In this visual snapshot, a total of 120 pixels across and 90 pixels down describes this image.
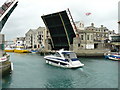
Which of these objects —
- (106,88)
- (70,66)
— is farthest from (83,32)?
(106,88)

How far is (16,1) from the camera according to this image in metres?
30.9

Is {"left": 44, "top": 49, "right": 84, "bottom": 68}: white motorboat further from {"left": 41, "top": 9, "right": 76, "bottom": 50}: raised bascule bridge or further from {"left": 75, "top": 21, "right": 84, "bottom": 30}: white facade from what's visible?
{"left": 75, "top": 21, "right": 84, "bottom": 30}: white facade

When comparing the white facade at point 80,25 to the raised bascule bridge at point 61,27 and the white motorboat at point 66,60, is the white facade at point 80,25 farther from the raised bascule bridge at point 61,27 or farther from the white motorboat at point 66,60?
the white motorboat at point 66,60

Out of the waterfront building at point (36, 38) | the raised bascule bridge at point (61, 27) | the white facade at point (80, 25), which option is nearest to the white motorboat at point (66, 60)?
the raised bascule bridge at point (61, 27)

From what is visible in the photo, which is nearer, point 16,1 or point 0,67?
point 0,67

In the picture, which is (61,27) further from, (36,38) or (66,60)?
(36,38)

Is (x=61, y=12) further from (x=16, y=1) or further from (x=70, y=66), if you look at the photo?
(x=70, y=66)

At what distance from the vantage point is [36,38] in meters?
79.2

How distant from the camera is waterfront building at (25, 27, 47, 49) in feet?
240

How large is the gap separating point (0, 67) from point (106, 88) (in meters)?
11.2

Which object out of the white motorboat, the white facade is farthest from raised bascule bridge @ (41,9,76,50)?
the white motorboat

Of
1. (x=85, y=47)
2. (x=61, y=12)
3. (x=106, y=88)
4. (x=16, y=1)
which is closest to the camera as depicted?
(x=106, y=88)

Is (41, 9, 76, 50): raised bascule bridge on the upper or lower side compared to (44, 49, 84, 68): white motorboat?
upper

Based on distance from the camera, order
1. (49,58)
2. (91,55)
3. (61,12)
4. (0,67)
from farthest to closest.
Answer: (91,55) < (61,12) < (49,58) < (0,67)
